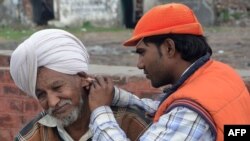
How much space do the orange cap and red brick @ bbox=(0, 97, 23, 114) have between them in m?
3.00

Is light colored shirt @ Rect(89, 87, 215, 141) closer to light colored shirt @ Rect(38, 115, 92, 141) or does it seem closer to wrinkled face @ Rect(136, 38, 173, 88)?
wrinkled face @ Rect(136, 38, 173, 88)

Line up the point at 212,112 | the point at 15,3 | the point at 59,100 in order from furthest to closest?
the point at 15,3 → the point at 59,100 → the point at 212,112

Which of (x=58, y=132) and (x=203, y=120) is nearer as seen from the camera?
(x=203, y=120)

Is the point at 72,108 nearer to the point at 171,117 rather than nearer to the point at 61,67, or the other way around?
the point at 61,67

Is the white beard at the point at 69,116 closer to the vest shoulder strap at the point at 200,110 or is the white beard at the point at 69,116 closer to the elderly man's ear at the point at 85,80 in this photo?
the elderly man's ear at the point at 85,80

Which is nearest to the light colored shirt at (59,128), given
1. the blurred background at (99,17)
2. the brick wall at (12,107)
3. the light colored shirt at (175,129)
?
the light colored shirt at (175,129)

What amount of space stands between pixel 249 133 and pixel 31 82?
37.0 inches

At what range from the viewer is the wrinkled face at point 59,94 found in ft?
8.48

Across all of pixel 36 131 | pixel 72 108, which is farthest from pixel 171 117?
pixel 36 131

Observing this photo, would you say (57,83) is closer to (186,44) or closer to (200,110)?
(186,44)

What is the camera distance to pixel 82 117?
2.71 m

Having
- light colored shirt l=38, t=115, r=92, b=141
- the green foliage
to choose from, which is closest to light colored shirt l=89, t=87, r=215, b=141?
light colored shirt l=38, t=115, r=92, b=141

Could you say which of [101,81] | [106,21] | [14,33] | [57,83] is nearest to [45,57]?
[57,83]

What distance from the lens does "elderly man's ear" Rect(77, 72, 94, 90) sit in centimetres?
261
